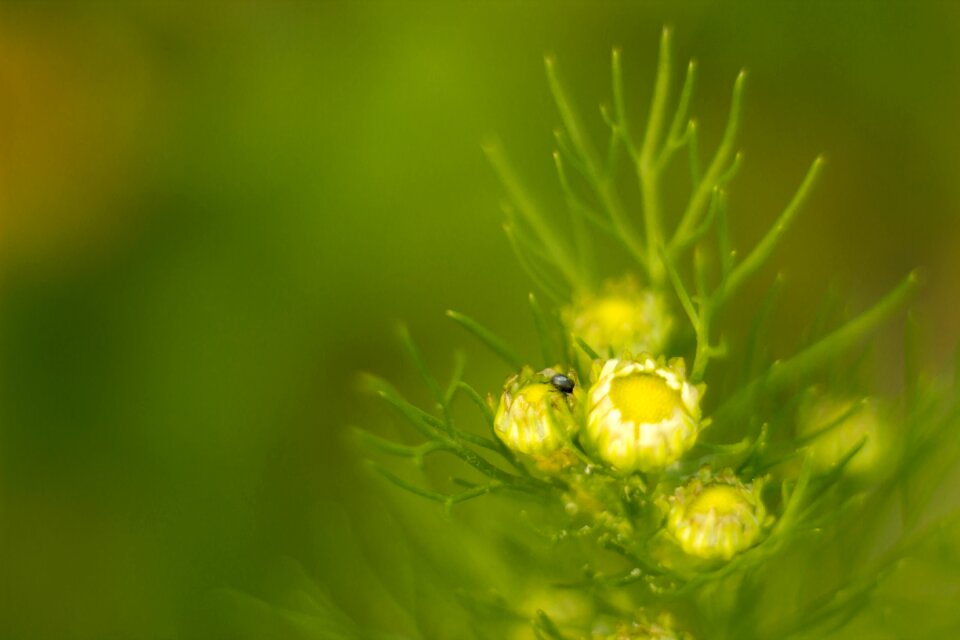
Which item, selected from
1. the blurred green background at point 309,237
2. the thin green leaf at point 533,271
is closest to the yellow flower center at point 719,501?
the thin green leaf at point 533,271

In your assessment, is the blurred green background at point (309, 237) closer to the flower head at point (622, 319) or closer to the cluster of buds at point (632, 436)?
the flower head at point (622, 319)

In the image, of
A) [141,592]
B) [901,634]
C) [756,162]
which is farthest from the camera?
[756,162]

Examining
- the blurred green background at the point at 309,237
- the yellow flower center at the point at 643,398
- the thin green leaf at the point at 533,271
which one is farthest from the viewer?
the blurred green background at the point at 309,237

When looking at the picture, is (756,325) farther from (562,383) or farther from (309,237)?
(309,237)

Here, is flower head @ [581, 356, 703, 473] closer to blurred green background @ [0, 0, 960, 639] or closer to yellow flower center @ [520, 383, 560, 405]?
yellow flower center @ [520, 383, 560, 405]

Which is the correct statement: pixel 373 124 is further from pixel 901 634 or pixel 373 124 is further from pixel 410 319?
pixel 901 634

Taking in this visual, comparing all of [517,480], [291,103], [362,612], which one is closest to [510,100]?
[291,103]
